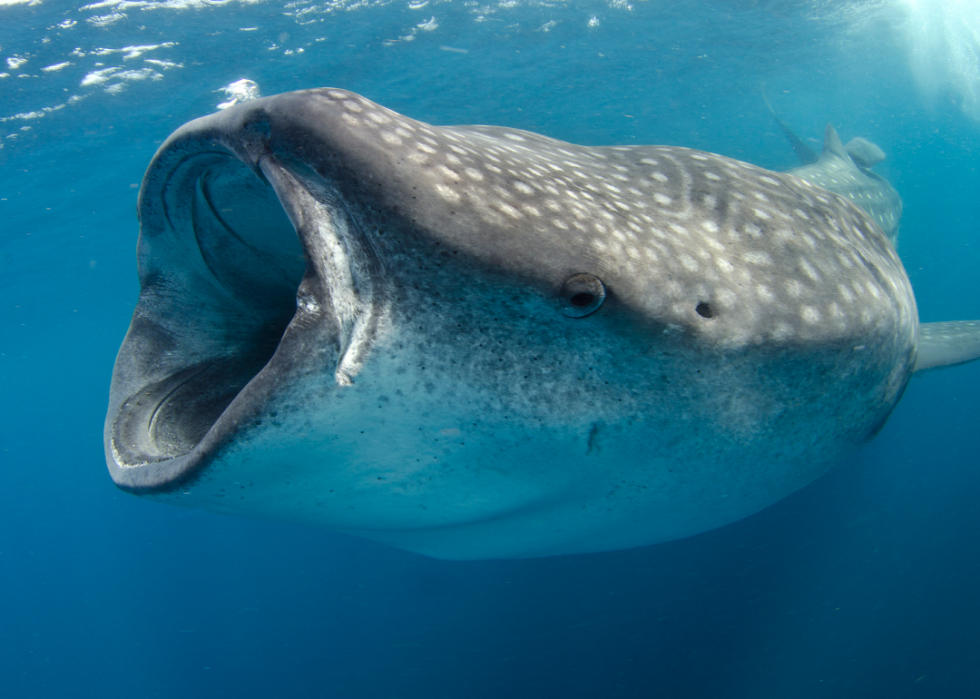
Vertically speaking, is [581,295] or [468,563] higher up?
[581,295]

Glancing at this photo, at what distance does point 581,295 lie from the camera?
1330mm

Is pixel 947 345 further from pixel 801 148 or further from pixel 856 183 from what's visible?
pixel 801 148

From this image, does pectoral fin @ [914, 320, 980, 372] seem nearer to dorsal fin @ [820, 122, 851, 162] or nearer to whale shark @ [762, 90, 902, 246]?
whale shark @ [762, 90, 902, 246]

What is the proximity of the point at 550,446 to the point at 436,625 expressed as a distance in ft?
43.5

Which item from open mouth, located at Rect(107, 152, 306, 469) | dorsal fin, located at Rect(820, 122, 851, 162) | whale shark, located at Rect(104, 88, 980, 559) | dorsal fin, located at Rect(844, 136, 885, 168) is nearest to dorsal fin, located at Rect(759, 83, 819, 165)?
dorsal fin, located at Rect(844, 136, 885, 168)

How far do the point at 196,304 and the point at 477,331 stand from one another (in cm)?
→ 130

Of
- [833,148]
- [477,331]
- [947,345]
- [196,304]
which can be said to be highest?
[477,331]

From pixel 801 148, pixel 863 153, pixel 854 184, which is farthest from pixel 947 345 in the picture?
pixel 801 148

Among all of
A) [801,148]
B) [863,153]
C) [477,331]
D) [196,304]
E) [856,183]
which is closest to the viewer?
[477,331]

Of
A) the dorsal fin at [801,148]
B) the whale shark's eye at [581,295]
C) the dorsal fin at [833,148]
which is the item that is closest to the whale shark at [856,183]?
the dorsal fin at [833,148]

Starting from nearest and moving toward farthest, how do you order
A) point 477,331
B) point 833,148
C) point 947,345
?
1. point 477,331
2. point 947,345
3. point 833,148

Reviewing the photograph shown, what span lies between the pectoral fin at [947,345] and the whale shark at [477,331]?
177 cm

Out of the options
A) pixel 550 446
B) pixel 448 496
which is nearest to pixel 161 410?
pixel 448 496

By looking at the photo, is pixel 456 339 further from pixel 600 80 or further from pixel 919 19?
pixel 919 19
